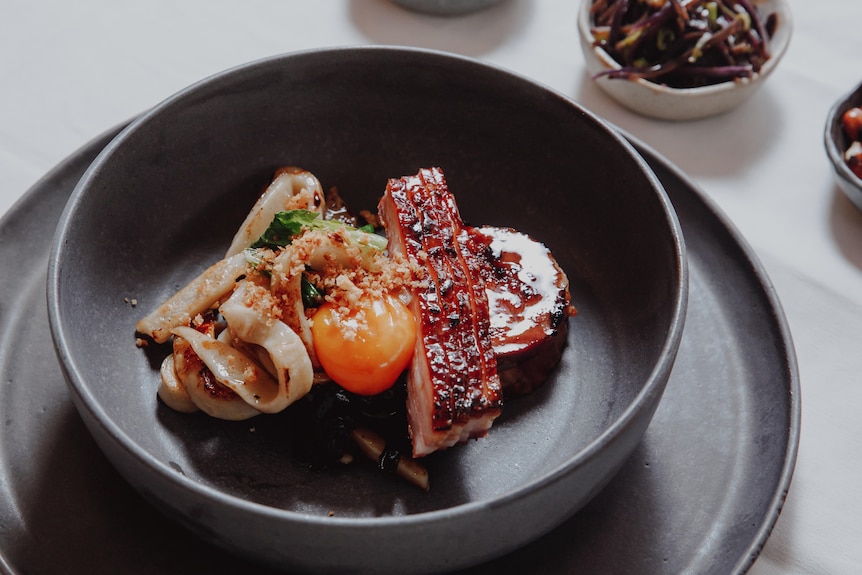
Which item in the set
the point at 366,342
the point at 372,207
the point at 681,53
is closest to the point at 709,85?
the point at 681,53

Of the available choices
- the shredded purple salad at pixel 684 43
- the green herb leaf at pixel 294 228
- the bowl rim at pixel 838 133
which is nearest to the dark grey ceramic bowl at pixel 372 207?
the green herb leaf at pixel 294 228

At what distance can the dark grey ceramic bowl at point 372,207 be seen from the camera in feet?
6.77

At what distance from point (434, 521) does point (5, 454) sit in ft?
4.48

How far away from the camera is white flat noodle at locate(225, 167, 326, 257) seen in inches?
118

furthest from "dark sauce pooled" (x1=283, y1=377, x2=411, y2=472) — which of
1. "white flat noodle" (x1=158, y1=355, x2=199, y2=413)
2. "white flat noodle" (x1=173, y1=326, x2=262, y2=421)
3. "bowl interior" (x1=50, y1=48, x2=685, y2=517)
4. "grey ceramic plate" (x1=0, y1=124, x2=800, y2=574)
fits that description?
"grey ceramic plate" (x1=0, y1=124, x2=800, y2=574)

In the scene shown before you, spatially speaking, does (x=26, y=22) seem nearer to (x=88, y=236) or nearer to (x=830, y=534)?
(x=88, y=236)

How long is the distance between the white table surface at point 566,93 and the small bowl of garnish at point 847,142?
0.23 m

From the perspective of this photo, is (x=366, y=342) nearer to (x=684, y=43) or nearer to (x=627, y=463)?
(x=627, y=463)

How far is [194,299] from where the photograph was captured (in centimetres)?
281

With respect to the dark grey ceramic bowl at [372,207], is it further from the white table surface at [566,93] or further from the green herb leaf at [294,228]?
the white table surface at [566,93]

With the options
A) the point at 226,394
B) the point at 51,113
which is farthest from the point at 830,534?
the point at 51,113

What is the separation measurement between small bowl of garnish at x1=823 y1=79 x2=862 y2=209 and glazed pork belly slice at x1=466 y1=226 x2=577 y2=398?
1.45m

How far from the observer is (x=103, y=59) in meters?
4.21

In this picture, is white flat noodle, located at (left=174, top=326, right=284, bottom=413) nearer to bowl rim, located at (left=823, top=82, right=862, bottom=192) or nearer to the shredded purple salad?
the shredded purple salad
